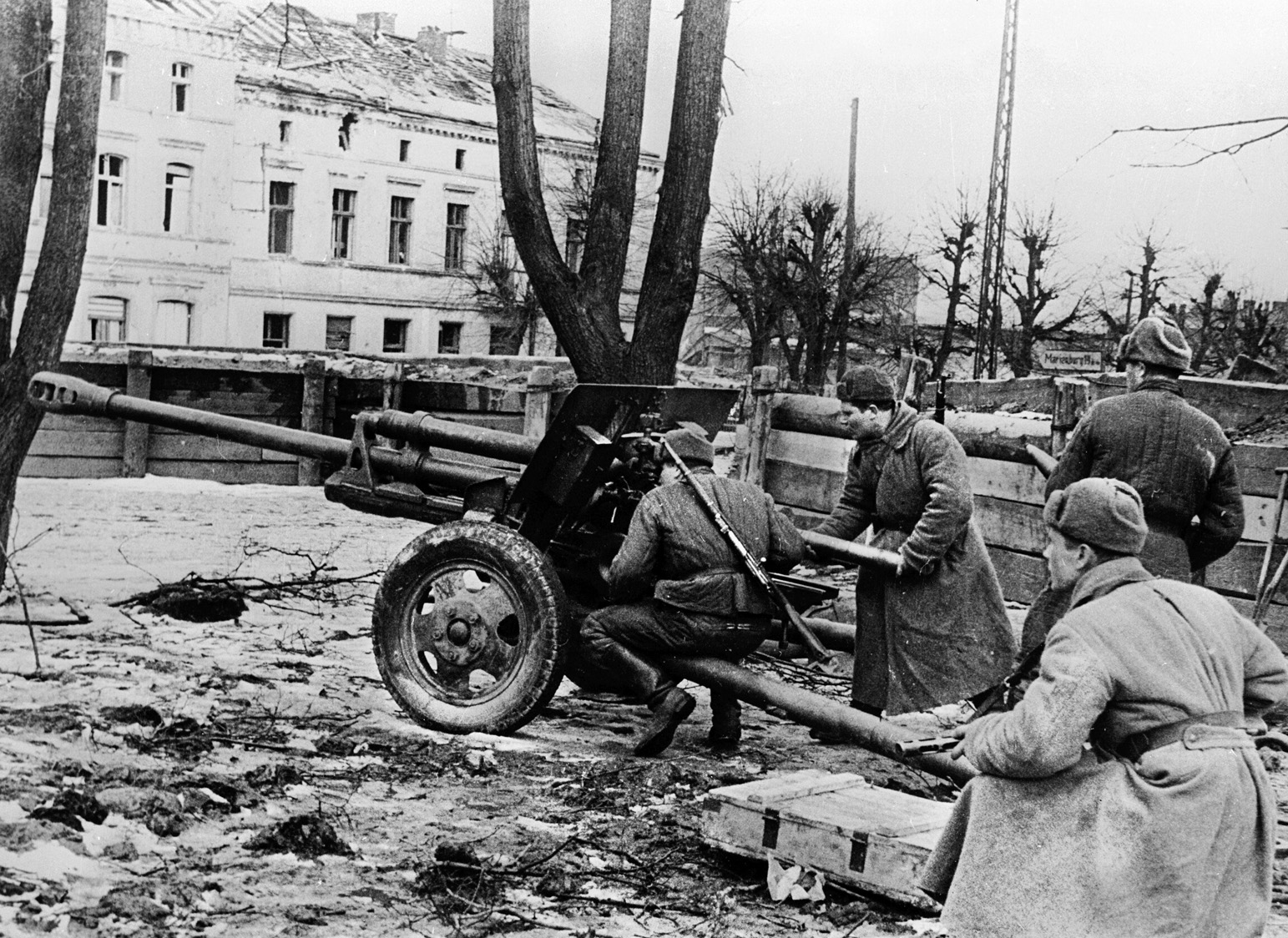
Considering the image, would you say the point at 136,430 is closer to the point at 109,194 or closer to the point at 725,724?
the point at 109,194

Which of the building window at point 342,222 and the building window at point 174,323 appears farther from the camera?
the building window at point 342,222

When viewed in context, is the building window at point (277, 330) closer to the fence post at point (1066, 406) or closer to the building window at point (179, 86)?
the building window at point (179, 86)

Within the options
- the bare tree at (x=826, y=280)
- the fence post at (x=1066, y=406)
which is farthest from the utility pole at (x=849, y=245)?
the fence post at (x=1066, y=406)

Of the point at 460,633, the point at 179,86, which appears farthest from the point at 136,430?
the point at 460,633

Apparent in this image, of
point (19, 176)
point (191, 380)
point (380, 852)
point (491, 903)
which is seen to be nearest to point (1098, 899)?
point (491, 903)

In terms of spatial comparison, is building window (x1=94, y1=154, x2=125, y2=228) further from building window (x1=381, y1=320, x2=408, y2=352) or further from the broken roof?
building window (x1=381, y1=320, x2=408, y2=352)

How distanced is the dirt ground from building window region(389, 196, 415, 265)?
17.8 meters

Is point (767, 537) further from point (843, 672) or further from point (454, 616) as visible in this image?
point (843, 672)

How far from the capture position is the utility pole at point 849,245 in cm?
2687

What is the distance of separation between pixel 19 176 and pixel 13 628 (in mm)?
2516

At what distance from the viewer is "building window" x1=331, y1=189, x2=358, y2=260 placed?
24.8 metres

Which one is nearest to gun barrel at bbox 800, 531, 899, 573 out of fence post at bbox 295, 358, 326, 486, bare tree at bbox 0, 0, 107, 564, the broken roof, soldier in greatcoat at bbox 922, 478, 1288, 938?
Result: soldier in greatcoat at bbox 922, 478, 1288, 938

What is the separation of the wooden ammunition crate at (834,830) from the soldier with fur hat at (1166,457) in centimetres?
162

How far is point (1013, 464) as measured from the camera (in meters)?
10.3
